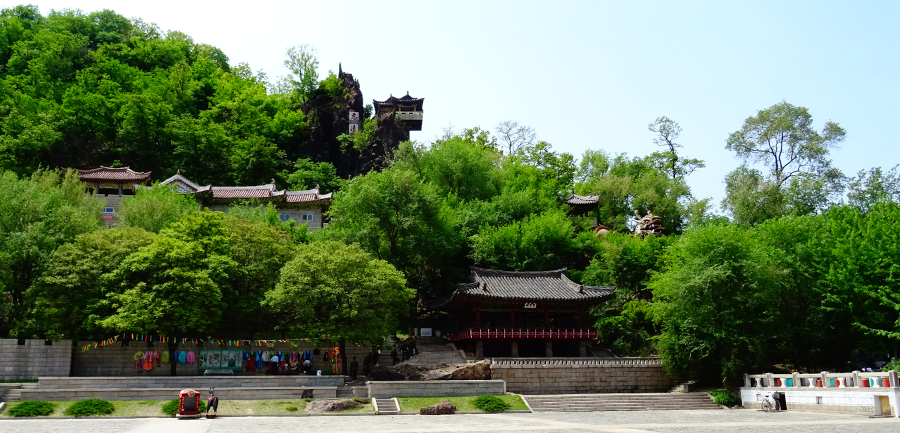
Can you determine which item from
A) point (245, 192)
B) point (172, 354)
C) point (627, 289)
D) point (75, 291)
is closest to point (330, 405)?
point (172, 354)

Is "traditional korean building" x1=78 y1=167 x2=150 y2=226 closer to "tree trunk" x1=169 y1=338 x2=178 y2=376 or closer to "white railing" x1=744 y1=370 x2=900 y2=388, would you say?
"tree trunk" x1=169 y1=338 x2=178 y2=376

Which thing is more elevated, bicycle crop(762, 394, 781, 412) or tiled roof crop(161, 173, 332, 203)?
tiled roof crop(161, 173, 332, 203)

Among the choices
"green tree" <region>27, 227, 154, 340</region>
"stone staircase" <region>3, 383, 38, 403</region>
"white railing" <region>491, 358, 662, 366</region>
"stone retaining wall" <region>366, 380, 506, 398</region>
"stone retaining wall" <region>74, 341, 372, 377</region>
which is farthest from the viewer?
"white railing" <region>491, 358, 662, 366</region>

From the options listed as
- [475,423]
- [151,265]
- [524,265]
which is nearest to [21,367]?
[151,265]

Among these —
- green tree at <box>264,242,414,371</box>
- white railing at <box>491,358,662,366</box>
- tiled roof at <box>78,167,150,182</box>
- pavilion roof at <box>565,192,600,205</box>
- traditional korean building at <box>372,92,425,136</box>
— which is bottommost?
white railing at <box>491,358,662,366</box>

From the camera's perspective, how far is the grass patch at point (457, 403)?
24.4m

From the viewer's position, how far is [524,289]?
1452 inches

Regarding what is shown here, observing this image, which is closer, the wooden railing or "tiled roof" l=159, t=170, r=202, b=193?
the wooden railing

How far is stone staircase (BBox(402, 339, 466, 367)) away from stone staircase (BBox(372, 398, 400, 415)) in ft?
19.8

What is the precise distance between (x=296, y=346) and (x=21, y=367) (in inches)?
468

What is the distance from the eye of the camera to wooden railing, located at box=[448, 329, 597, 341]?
34875 millimetres

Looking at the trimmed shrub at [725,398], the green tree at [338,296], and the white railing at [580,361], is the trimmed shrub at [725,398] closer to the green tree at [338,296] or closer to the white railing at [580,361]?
the white railing at [580,361]

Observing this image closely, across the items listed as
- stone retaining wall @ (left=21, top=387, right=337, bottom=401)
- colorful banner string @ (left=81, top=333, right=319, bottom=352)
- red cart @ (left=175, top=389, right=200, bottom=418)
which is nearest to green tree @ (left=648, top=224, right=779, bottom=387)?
stone retaining wall @ (left=21, top=387, right=337, bottom=401)

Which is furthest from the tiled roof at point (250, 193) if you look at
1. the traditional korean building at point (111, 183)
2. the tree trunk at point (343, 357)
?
the tree trunk at point (343, 357)
